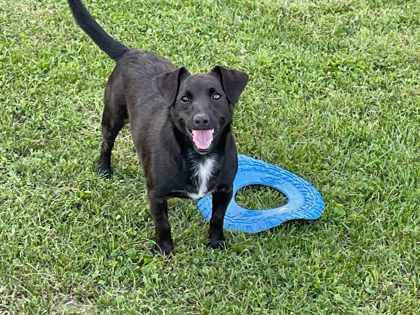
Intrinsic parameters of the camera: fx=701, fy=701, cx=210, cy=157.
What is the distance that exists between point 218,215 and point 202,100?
2.68ft

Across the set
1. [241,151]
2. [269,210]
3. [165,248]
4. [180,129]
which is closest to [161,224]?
[165,248]

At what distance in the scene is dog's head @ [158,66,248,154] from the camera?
3648 millimetres

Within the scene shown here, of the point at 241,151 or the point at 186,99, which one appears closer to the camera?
the point at 186,99

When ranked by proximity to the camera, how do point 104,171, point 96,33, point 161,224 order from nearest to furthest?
point 161,224
point 96,33
point 104,171

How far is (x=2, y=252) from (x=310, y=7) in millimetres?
4544

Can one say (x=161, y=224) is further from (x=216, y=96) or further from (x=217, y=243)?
(x=216, y=96)

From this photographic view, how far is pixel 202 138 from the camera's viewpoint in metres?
3.69

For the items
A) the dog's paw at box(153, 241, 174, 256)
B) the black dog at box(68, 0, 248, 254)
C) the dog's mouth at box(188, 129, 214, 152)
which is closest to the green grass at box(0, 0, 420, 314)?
the dog's paw at box(153, 241, 174, 256)

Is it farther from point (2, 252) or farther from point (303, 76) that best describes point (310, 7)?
point (2, 252)

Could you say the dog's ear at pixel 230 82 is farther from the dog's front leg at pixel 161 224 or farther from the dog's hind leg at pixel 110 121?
the dog's hind leg at pixel 110 121

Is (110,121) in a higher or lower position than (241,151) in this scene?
higher

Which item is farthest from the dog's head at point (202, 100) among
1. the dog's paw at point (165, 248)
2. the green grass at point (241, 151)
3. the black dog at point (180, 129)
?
the green grass at point (241, 151)

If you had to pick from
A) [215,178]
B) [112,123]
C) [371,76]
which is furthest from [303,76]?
[215,178]

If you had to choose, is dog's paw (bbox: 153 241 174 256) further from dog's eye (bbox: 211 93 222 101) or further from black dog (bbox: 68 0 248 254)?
dog's eye (bbox: 211 93 222 101)
